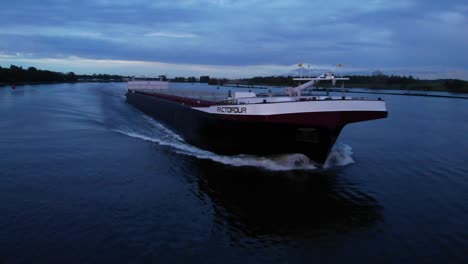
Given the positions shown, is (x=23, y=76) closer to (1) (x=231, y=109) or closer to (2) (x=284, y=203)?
(1) (x=231, y=109)

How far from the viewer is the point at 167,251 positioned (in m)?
7.64

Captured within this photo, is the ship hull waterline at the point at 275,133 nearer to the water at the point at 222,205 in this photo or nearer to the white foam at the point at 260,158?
the white foam at the point at 260,158

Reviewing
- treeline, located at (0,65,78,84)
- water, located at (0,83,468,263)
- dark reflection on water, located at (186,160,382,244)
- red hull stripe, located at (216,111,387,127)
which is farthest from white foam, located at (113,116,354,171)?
treeline, located at (0,65,78,84)

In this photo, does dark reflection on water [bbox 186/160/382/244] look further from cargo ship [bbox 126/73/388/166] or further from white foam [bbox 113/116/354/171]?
cargo ship [bbox 126/73/388/166]

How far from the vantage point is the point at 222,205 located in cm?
1038

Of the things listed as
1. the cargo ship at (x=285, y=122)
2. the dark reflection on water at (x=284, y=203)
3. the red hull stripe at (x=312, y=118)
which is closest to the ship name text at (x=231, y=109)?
the cargo ship at (x=285, y=122)

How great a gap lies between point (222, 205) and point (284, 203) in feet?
5.98

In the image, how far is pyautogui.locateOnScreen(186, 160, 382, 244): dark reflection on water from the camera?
29.1 ft

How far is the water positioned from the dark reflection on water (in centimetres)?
5

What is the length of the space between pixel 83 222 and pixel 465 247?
9.13m

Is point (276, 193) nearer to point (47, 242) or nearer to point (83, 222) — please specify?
point (83, 222)

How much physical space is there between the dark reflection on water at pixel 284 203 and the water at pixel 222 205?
0.05 metres

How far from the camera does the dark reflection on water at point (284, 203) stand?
888cm

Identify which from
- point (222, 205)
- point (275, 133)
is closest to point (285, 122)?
point (275, 133)
